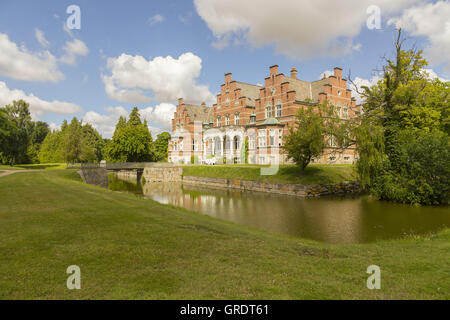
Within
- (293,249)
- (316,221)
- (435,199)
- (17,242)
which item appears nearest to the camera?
(17,242)

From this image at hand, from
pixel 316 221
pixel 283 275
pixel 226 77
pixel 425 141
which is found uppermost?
pixel 226 77

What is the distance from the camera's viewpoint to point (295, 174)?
28500 millimetres

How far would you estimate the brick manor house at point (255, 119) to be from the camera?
37656mm

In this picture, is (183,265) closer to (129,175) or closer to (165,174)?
(165,174)

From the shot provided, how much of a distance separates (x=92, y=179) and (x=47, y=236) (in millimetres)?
29294

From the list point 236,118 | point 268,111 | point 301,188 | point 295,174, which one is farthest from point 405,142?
point 236,118

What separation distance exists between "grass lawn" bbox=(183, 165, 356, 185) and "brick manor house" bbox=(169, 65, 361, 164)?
4.90 meters

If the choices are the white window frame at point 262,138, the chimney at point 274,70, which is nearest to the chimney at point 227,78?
the chimney at point 274,70

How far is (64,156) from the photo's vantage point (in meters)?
52.9

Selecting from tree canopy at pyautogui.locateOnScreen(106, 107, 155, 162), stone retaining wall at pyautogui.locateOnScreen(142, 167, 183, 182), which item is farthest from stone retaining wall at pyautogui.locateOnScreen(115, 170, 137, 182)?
stone retaining wall at pyautogui.locateOnScreen(142, 167, 183, 182)

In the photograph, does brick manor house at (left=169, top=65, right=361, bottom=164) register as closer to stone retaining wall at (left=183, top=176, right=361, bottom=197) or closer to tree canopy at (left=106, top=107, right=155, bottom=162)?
tree canopy at (left=106, top=107, right=155, bottom=162)

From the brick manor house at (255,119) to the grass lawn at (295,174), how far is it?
16.1 ft
